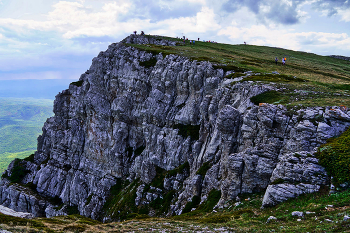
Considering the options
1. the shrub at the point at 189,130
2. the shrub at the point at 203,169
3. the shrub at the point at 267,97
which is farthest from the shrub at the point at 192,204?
the shrub at the point at 267,97

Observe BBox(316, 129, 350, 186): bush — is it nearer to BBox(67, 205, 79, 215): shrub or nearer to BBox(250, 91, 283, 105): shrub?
BBox(250, 91, 283, 105): shrub

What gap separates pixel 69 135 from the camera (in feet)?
325

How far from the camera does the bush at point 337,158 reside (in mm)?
23844

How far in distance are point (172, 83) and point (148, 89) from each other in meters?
11.2

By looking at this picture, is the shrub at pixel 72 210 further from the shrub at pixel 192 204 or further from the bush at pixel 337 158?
the bush at pixel 337 158

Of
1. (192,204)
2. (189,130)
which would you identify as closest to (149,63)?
(189,130)

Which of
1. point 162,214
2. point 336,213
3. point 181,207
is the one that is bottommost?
point 162,214

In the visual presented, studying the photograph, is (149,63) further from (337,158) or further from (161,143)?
(337,158)

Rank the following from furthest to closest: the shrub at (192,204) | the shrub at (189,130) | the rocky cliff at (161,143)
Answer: the shrub at (189,130) < the shrub at (192,204) < the rocky cliff at (161,143)

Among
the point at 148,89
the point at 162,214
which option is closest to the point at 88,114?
the point at 148,89

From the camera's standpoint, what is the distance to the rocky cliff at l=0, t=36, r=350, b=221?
3139 centimetres

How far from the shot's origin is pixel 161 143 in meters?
70.2

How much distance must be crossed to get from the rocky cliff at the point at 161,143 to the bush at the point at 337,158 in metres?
0.87

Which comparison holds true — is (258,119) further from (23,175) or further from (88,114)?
(23,175)
